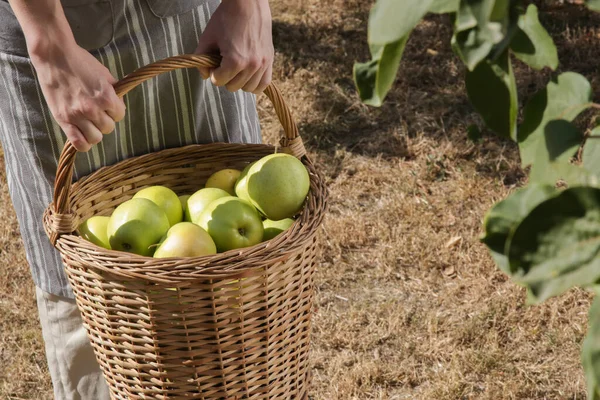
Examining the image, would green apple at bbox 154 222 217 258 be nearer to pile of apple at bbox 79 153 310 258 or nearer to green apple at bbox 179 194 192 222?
pile of apple at bbox 79 153 310 258

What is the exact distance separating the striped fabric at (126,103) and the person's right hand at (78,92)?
7.4 inches

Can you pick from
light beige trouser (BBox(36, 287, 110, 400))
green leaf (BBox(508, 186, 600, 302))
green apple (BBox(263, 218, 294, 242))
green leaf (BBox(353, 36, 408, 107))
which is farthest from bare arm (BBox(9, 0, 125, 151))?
green leaf (BBox(508, 186, 600, 302))

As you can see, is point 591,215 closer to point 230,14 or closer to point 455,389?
point 230,14

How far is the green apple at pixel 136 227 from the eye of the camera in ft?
4.39

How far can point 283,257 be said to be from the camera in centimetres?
125

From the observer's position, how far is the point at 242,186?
4.94 feet

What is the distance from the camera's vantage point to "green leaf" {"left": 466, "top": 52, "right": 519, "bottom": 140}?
464mm

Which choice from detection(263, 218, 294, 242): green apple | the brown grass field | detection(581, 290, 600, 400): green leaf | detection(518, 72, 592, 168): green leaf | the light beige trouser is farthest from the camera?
the brown grass field

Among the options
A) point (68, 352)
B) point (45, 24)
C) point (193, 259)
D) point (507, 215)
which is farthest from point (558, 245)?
point (68, 352)

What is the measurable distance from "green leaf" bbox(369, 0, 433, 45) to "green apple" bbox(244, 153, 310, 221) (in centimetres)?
98

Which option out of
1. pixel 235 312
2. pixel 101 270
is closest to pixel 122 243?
pixel 101 270

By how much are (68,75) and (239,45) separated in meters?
0.32

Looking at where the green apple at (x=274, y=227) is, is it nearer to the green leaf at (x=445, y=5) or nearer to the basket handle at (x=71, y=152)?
the basket handle at (x=71, y=152)

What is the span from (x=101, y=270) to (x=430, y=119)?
2.17 meters
